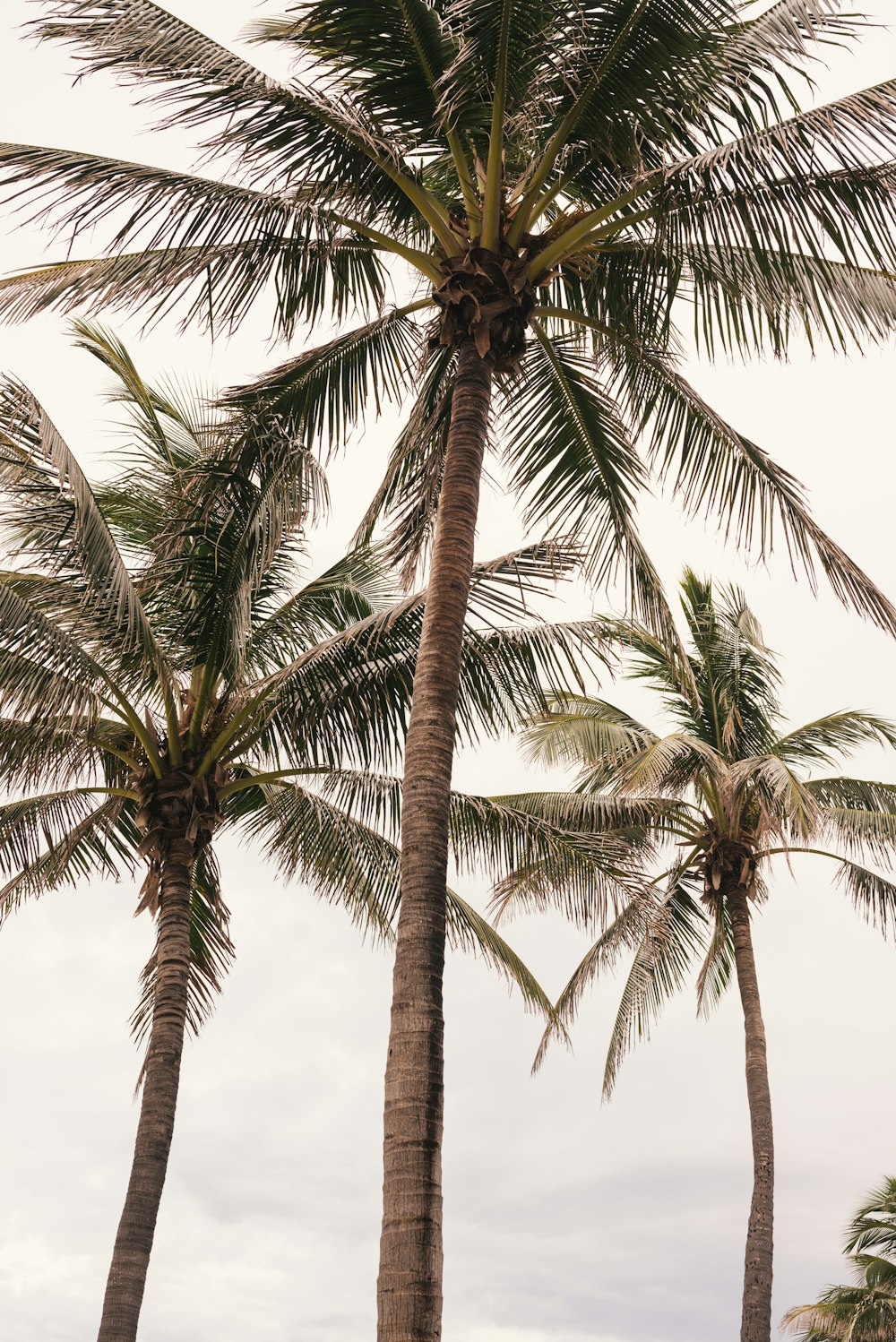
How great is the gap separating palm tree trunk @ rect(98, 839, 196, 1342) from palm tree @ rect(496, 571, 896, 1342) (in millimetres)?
4880

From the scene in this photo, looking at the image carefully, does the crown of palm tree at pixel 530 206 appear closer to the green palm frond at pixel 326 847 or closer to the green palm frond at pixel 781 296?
the green palm frond at pixel 781 296

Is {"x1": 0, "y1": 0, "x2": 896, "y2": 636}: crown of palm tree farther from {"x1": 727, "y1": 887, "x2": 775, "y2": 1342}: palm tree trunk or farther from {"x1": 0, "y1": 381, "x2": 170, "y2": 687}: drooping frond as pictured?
{"x1": 727, "y1": 887, "x2": 775, "y2": 1342}: palm tree trunk

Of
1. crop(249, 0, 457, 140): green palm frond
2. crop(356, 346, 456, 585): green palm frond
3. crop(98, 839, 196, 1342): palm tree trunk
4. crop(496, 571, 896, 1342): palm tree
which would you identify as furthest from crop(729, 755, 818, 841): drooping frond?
crop(249, 0, 457, 140): green palm frond

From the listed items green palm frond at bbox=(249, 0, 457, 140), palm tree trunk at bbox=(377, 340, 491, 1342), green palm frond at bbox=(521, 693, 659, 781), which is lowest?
palm tree trunk at bbox=(377, 340, 491, 1342)

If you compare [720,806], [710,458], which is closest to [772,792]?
[720,806]

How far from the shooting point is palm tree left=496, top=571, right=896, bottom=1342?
1582 cm

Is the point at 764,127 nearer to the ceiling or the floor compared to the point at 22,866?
nearer to the ceiling

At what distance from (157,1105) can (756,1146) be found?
877 centimetres

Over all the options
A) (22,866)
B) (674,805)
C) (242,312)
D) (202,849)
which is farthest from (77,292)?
(674,805)

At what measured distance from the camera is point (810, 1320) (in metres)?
26.2

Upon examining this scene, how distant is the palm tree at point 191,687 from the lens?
9.08 metres

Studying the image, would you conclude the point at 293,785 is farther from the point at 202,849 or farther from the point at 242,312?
the point at 242,312

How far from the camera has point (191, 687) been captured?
1159 cm

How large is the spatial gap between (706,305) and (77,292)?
14.3ft
